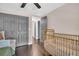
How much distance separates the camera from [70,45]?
226 centimetres

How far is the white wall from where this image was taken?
216 centimetres

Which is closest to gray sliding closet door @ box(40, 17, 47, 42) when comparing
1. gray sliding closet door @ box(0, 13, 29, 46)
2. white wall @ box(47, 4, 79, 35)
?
white wall @ box(47, 4, 79, 35)

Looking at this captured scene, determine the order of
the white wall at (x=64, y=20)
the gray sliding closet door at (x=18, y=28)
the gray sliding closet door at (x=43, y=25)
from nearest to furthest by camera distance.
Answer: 1. the white wall at (x=64, y=20)
2. the gray sliding closet door at (x=43, y=25)
3. the gray sliding closet door at (x=18, y=28)

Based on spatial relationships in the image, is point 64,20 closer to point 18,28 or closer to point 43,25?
point 43,25

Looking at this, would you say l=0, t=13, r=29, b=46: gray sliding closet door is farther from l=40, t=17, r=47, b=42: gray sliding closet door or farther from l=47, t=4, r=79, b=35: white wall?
l=47, t=4, r=79, b=35: white wall

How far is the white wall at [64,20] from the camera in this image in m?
2.16

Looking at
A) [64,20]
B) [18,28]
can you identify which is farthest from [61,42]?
[18,28]

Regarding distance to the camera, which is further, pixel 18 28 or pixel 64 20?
pixel 18 28

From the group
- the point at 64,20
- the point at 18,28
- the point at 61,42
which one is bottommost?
the point at 61,42

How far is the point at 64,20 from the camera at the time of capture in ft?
7.39

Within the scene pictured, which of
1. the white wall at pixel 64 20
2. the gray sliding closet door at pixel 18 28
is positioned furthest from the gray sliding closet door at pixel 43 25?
the gray sliding closet door at pixel 18 28

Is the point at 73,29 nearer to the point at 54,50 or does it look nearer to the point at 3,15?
the point at 54,50

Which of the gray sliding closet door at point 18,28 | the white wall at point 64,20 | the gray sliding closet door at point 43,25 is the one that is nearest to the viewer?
the white wall at point 64,20

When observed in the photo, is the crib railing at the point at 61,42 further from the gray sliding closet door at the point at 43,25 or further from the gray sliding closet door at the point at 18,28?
the gray sliding closet door at the point at 18,28
